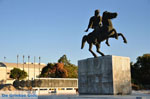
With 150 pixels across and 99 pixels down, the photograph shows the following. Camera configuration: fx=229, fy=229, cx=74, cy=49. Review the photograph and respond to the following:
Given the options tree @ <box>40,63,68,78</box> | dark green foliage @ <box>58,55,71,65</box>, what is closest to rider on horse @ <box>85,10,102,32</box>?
tree @ <box>40,63,68,78</box>

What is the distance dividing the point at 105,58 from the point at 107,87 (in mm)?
2023

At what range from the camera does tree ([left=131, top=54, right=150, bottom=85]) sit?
53406mm

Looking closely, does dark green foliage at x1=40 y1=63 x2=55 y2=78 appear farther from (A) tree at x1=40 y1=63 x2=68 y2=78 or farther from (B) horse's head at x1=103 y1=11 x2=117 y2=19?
(B) horse's head at x1=103 y1=11 x2=117 y2=19

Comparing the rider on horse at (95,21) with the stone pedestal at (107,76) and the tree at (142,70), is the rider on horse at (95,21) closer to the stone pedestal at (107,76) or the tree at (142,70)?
the stone pedestal at (107,76)

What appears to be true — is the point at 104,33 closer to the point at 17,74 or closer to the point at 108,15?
the point at 108,15

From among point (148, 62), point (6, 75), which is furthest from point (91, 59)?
point (6, 75)

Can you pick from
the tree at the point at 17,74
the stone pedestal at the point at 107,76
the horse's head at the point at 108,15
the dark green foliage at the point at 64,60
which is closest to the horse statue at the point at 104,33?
the horse's head at the point at 108,15

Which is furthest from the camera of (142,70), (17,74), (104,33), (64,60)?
(64,60)

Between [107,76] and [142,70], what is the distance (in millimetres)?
41118

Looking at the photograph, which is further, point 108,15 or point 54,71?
point 54,71

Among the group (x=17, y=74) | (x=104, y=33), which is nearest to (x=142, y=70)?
(x=17, y=74)

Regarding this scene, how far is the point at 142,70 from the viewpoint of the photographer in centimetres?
5450

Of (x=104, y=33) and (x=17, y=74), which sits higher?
(x=104, y=33)

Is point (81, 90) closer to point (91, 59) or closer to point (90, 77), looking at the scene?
point (90, 77)
